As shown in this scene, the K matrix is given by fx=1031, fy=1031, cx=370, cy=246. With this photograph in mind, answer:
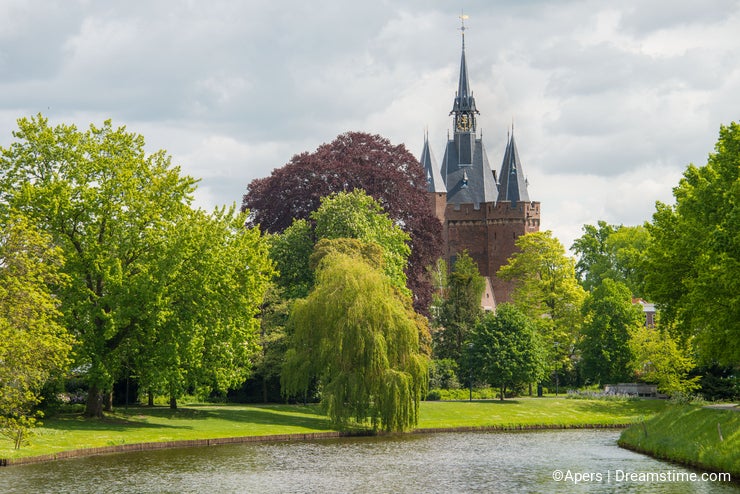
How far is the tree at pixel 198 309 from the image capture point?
145 feet

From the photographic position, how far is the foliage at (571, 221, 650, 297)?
339 ft

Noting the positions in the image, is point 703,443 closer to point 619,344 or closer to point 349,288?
point 349,288

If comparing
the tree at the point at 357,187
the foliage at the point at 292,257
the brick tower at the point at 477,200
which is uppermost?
the brick tower at the point at 477,200

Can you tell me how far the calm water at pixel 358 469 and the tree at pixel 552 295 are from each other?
1478 inches

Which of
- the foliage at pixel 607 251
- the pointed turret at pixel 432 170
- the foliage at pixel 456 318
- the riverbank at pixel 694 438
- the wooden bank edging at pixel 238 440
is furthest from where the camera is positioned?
the pointed turret at pixel 432 170

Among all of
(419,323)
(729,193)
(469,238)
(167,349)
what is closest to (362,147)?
(419,323)

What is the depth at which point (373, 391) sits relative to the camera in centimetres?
4584

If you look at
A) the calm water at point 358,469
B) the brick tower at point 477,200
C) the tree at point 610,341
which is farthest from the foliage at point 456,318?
the brick tower at point 477,200

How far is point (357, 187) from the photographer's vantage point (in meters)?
68.5

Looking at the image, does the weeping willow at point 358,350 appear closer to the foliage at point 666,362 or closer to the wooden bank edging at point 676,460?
the wooden bank edging at point 676,460

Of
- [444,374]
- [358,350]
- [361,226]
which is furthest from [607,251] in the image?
[358,350]

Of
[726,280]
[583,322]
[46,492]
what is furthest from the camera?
[583,322]

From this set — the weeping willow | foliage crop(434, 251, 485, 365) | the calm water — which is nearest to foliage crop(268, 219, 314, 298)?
the weeping willow

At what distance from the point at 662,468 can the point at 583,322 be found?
47.3m
